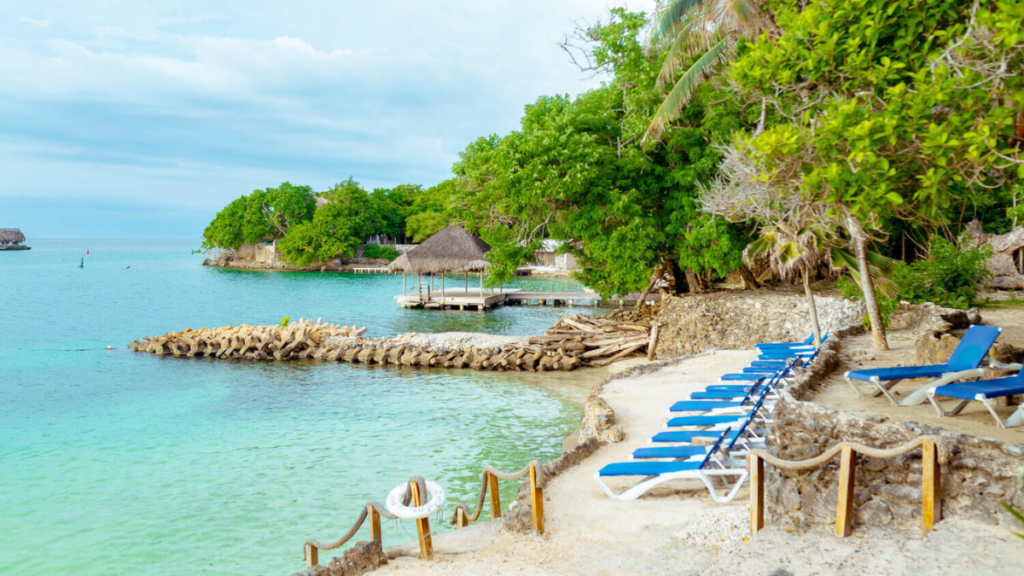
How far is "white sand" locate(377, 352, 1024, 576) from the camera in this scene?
3.70 meters

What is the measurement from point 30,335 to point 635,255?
24791 millimetres

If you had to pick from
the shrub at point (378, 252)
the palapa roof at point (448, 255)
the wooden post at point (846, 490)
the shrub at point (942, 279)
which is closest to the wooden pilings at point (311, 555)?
the wooden post at point (846, 490)

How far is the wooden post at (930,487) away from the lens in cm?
382

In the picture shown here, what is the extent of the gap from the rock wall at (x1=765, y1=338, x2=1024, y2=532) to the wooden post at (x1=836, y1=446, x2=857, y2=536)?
0.40ft

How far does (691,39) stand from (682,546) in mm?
13288

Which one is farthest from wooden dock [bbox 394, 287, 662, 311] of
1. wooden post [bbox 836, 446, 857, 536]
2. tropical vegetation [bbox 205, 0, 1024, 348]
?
wooden post [bbox 836, 446, 857, 536]

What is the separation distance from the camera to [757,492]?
457 cm

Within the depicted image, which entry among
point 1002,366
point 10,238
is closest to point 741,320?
point 1002,366

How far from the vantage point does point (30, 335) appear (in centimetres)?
2580

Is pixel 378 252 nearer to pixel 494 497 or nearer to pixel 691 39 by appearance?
pixel 691 39

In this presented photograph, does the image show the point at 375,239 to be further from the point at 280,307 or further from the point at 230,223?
the point at 280,307

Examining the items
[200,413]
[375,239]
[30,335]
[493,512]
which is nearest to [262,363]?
[200,413]

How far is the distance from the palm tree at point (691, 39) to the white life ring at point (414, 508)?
1195 cm

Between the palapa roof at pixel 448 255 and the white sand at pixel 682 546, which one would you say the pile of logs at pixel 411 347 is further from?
Result: the white sand at pixel 682 546
